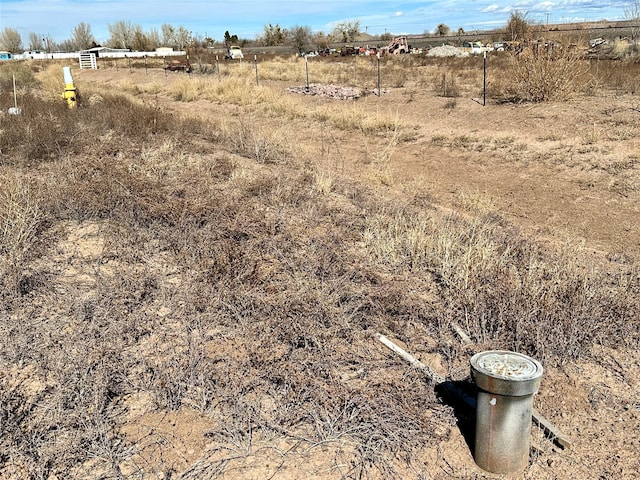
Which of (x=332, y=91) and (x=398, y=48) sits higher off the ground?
(x=398, y=48)

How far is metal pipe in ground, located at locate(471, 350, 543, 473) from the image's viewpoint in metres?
2.80

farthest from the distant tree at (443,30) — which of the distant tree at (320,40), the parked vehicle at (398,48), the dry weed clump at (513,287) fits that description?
the dry weed clump at (513,287)

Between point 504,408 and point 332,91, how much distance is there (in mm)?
20163

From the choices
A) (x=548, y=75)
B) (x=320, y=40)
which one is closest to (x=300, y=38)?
(x=320, y=40)

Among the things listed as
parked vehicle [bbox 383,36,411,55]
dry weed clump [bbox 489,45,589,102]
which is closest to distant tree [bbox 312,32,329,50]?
parked vehicle [bbox 383,36,411,55]

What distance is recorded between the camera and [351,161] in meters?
→ 11.7

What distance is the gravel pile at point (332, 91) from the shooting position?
20.9 m

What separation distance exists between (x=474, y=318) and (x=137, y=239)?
3.44m

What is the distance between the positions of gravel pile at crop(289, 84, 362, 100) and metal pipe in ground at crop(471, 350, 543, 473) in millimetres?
18364

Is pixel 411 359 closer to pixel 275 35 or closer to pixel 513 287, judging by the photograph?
pixel 513 287

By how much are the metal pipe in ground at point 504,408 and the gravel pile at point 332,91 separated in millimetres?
18364

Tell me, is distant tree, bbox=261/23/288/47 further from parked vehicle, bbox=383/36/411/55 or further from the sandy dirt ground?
the sandy dirt ground

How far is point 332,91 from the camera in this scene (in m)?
22.0

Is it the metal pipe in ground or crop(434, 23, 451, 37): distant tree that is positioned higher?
crop(434, 23, 451, 37): distant tree
